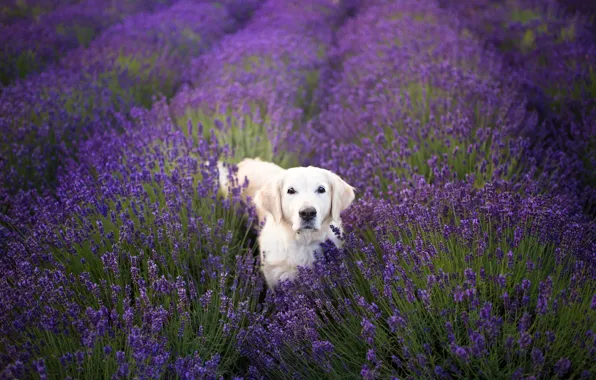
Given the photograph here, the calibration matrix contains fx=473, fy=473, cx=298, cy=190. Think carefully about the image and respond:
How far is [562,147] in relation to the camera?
3.50 meters

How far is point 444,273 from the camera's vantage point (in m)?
1.67

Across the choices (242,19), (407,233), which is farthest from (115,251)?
(242,19)

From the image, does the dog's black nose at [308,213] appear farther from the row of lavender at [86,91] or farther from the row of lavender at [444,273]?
the row of lavender at [86,91]

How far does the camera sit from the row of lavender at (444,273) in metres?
1.51

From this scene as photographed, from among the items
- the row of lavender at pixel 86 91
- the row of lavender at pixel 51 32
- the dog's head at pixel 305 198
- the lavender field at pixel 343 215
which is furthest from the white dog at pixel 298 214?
the row of lavender at pixel 51 32

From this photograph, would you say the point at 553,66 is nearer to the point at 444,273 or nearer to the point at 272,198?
the point at 272,198

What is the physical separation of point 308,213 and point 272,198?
0.30 m

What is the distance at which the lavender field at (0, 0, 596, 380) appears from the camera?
5.27 feet

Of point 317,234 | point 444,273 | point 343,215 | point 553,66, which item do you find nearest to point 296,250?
point 317,234

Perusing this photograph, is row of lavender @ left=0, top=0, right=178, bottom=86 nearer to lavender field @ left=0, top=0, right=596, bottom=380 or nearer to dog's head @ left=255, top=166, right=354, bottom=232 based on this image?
lavender field @ left=0, top=0, right=596, bottom=380

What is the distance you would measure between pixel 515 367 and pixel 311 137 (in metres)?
2.92

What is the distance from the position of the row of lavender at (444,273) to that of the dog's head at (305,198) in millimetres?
188

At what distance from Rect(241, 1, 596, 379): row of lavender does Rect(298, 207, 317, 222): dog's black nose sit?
0.20 m

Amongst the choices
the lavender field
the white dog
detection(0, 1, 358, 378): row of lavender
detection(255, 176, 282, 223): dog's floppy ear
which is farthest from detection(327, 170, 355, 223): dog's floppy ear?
detection(0, 1, 358, 378): row of lavender
